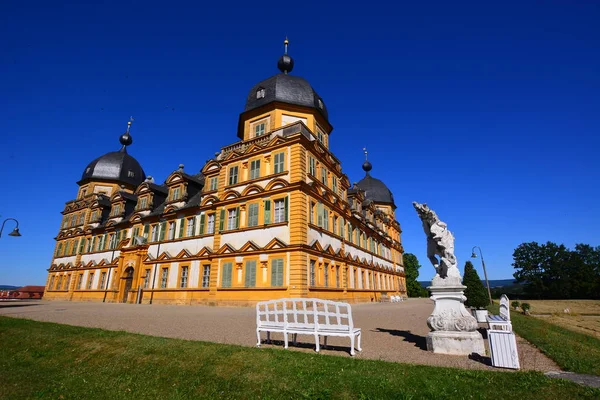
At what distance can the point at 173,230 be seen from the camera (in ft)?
87.6

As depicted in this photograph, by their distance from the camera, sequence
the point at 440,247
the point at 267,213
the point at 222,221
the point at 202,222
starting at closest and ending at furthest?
1. the point at 440,247
2. the point at 267,213
3. the point at 222,221
4. the point at 202,222

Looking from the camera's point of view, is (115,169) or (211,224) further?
(115,169)

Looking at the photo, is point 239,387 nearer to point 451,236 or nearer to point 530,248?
point 451,236

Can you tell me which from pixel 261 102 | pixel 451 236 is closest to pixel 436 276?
pixel 451 236

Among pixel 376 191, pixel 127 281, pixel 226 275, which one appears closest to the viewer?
pixel 226 275

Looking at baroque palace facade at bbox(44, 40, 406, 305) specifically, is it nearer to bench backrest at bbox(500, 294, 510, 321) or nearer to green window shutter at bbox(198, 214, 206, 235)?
green window shutter at bbox(198, 214, 206, 235)

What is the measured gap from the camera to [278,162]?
21.6 meters

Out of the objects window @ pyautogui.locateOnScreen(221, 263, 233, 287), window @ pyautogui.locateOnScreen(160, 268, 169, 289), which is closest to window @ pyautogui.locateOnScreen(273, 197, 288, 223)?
window @ pyautogui.locateOnScreen(221, 263, 233, 287)

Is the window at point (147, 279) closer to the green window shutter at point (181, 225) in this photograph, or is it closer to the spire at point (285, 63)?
the green window shutter at point (181, 225)

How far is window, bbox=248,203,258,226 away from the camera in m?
21.3

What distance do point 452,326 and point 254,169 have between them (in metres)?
18.1

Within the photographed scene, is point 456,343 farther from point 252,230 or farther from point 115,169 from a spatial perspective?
point 115,169

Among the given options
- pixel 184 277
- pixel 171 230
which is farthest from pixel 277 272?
pixel 171 230

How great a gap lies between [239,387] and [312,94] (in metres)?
24.5
